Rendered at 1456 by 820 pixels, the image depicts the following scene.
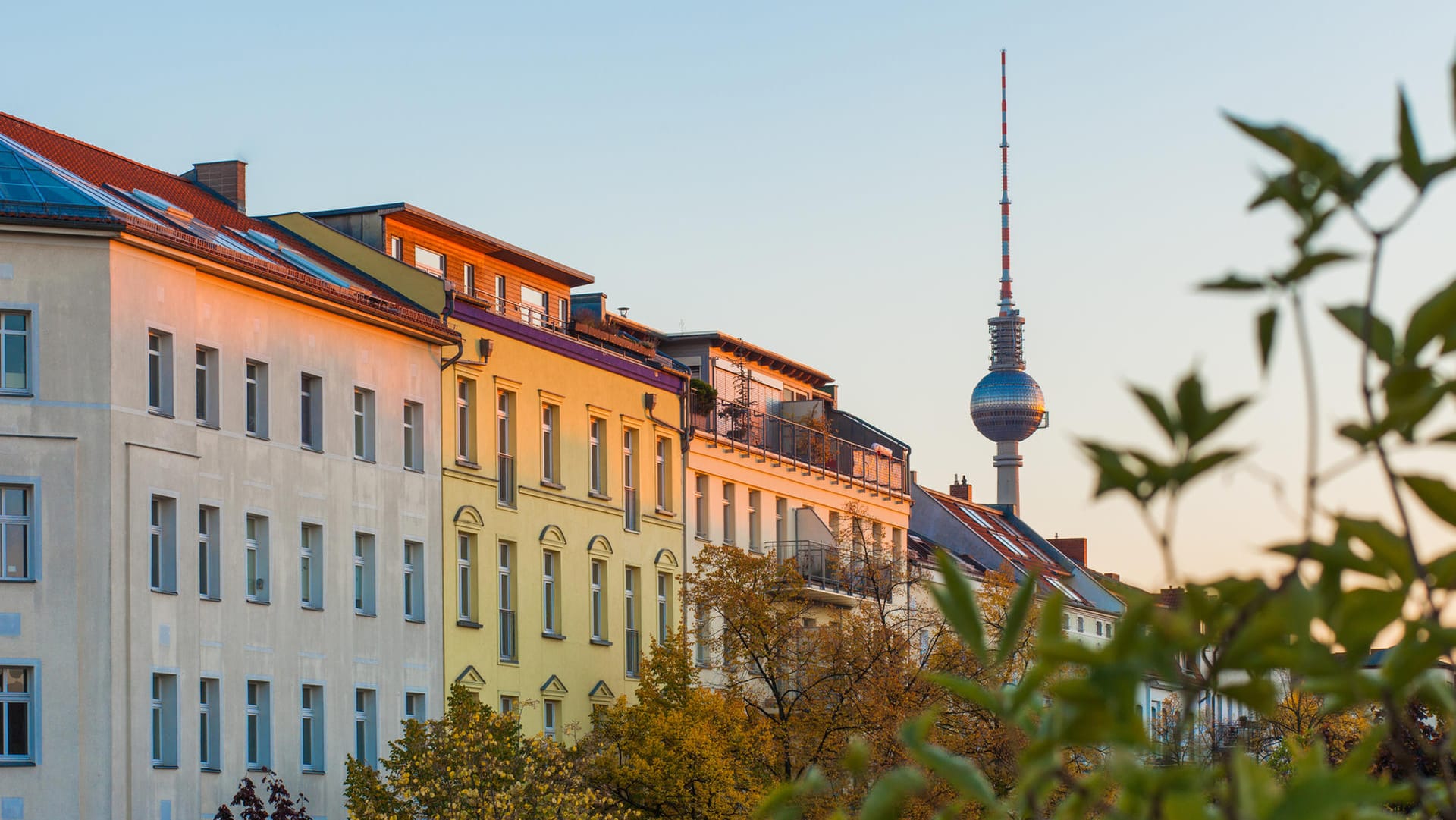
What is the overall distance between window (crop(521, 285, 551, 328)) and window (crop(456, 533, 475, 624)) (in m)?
5.94

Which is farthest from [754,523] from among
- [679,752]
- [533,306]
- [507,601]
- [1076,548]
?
[1076,548]

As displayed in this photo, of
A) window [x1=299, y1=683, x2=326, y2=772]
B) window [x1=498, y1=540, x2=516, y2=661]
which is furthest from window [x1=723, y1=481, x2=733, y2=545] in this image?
window [x1=299, y1=683, x2=326, y2=772]

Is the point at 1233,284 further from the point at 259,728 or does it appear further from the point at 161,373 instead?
A: the point at 259,728

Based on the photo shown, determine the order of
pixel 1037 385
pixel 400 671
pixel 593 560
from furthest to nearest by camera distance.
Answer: pixel 1037 385 → pixel 593 560 → pixel 400 671

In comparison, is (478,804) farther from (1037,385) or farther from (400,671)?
(1037,385)

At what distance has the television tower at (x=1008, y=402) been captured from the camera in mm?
195750

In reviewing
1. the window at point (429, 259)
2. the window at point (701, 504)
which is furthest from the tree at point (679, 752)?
the window at point (701, 504)

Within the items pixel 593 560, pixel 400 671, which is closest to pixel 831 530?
pixel 593 560

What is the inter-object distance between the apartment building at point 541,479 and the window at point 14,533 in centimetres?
1114

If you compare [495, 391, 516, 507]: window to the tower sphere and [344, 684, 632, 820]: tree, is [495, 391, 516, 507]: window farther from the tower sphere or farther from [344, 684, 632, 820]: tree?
the tower sphere

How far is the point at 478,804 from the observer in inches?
1419

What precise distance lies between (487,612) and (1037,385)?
156 metres

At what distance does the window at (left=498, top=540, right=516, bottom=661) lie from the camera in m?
46.8

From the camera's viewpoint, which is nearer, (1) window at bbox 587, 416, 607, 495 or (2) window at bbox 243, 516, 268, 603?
(2) window at bbox 243, 516, 268, 603
